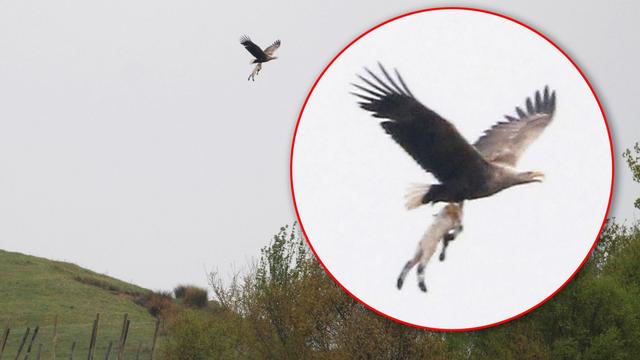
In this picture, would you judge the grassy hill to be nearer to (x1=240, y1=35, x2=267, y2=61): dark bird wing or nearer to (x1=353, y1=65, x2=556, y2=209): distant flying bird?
(x1=240, y1=35, x2=267, y2=61): dark bird wing

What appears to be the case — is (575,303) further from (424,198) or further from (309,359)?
(424,198)

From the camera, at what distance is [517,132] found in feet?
18.0

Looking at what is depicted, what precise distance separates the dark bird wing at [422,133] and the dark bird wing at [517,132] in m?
0.08

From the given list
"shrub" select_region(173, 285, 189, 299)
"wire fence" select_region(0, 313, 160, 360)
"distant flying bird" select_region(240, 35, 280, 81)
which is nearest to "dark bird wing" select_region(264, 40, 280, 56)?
"distant flying bird" select_region(240, 35, 280, 81)

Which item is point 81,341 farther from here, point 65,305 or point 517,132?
point 517,132

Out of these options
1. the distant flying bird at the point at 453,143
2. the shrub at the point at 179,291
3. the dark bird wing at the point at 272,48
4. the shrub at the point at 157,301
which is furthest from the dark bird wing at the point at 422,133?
the shrub at the point at 179,291

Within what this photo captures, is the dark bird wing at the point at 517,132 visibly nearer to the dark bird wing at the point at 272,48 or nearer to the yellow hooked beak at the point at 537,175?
the yellow hooked beak at the point at 537,175

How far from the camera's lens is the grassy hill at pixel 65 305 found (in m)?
48.8

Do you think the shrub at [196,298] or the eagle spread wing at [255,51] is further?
the shrub at [196,298]

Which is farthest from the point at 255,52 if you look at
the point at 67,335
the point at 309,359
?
the point at 67,335

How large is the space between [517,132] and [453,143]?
37 centimetres

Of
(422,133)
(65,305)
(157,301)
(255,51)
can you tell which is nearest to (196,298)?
(157,301)

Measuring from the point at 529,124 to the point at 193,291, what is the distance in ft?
196

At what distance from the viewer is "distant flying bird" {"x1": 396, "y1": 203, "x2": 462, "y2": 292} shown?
17.4ft
